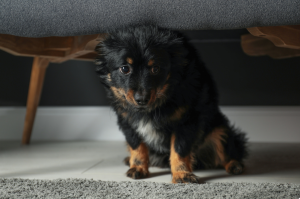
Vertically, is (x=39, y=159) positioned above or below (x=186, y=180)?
above

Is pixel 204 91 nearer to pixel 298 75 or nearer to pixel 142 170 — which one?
pixel 142 170

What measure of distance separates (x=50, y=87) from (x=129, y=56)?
161 cm

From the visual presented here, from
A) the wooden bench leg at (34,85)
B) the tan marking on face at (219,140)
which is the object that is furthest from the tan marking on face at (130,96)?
the wooden bench leg at (34,85)

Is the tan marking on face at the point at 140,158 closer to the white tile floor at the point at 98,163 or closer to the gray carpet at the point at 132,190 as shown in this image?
the white tile floor at the point at 98,163

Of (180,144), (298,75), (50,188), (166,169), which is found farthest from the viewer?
(298,75)

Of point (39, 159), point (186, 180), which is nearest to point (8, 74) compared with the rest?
point (39, 159)

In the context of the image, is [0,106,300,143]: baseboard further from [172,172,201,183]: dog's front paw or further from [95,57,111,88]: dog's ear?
[172,172,201,183]: dog's front paw

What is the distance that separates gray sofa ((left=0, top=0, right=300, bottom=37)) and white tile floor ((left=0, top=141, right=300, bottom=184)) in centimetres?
71

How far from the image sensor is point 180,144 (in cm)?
144

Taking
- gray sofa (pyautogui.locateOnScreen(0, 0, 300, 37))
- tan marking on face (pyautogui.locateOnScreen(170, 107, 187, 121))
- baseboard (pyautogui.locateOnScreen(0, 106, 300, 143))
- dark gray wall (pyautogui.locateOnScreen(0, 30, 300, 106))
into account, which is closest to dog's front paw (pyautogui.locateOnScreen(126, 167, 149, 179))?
tan marking on face (pyautogui.locateOnScreen(170, 107, 187, 121))

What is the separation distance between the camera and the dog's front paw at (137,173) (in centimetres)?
146

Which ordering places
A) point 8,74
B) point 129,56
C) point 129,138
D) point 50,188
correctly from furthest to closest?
point 8,74, point 129,138, point 129,56, point 50,188

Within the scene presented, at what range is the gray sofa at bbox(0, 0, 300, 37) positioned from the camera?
1.16m

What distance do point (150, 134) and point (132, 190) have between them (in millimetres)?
369
